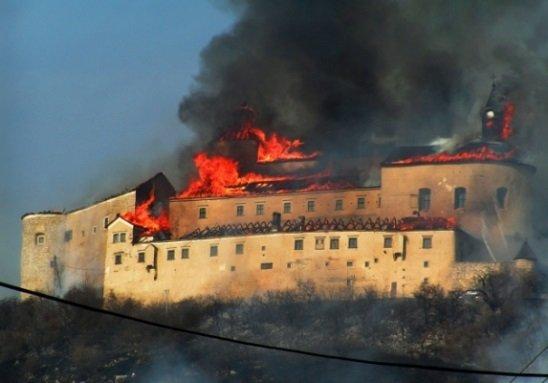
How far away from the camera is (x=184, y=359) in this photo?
111 metres

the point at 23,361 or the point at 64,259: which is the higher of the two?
the point at 64,259

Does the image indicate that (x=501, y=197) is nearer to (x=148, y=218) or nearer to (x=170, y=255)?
(x=170, y=255)

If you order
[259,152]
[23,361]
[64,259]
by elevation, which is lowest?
[23,361]

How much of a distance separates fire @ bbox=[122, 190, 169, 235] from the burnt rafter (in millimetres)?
3089

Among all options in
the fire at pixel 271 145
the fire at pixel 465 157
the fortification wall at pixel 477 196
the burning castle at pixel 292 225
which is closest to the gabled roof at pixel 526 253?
the burning castle at pixel 292 225

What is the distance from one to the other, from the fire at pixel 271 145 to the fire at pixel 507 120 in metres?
12.5

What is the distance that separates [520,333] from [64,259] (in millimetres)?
31253

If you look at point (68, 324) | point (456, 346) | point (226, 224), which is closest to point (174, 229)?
point (226, 224)

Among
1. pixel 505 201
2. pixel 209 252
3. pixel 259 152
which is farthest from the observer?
pixel 259 152

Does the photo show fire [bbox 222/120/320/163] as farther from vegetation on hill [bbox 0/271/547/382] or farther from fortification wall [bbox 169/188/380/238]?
vegetation on hill [bbox 0/271/547/382]

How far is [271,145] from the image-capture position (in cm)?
11662

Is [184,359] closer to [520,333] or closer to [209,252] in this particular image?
[209,252]

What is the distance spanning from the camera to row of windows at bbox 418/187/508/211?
102 m

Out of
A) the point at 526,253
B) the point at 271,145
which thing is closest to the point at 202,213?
the point at 271,145
